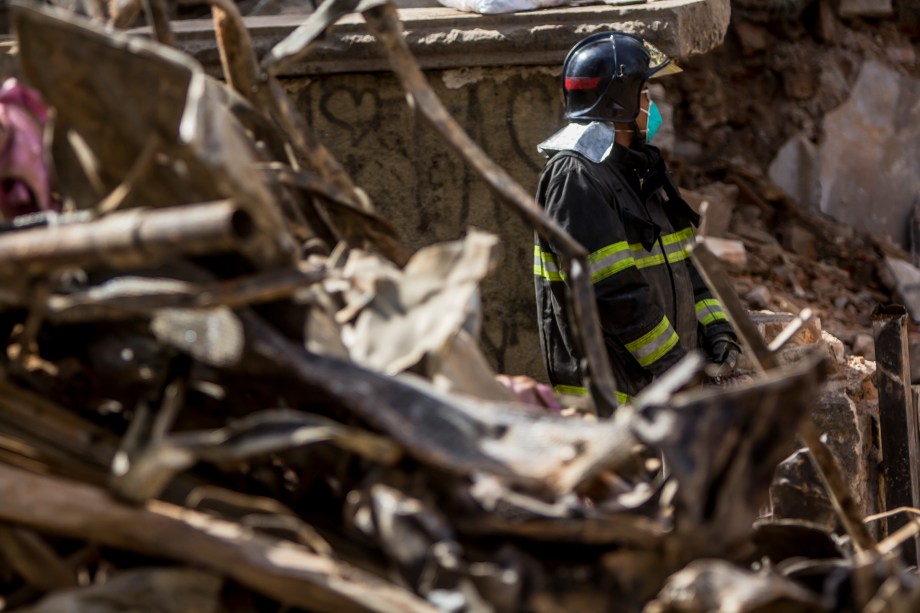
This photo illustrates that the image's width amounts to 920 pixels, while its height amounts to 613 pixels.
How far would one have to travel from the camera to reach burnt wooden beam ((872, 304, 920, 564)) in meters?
4.56

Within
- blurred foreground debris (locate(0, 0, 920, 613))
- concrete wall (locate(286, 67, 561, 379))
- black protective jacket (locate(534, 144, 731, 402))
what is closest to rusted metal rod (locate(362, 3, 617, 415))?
blurred foreground debris (locate(0, 0, 920, 613))

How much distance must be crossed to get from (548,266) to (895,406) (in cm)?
128

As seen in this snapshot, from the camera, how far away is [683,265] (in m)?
4.79

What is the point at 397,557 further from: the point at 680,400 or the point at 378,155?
the point at 378,155

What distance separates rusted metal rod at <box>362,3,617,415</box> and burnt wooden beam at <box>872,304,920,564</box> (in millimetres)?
2440

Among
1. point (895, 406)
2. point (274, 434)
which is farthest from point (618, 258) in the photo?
point (274, 434)

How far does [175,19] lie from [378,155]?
60.2 inches

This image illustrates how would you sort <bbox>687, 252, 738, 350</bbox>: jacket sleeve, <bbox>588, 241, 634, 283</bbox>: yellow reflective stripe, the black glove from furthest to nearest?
1. <bbox>687, 252, 738, 350</bbox>: jacket sleeve
2. the black glove
3. <bbox>588, 241, 634, 283</bbox>: yellow reflective stripe

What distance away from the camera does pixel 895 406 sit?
4.58 meters

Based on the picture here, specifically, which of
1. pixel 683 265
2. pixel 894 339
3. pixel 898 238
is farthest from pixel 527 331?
pixel 898 238

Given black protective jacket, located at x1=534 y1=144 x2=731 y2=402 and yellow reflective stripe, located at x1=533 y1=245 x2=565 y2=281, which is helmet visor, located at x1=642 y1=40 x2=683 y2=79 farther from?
yellow reflective stripe, located at x1=533 y1=245 x2=565 y2=281

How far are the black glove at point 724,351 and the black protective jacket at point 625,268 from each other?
0.10 ft

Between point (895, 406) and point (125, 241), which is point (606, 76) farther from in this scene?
point (125, 241)

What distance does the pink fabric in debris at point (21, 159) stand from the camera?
2.34 metres
